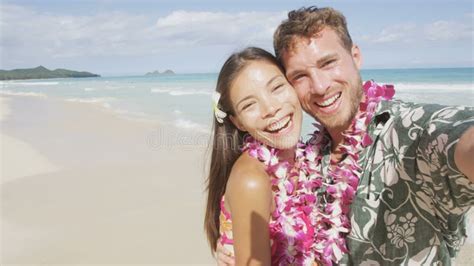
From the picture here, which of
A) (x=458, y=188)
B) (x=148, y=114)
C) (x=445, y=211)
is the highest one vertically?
(x=458, y=188)

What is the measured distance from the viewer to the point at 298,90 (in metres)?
2.84

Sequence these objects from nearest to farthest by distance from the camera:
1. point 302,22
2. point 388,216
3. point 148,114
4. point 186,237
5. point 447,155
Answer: point 447,155, point 388,216, point 302,22, point 186,237, point 148,114

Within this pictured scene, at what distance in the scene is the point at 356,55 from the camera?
115 inches

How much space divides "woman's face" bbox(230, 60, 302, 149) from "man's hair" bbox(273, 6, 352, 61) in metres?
0.18

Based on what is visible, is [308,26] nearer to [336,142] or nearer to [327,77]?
[327,77]

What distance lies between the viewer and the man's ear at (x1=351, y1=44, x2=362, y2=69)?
2.89 m

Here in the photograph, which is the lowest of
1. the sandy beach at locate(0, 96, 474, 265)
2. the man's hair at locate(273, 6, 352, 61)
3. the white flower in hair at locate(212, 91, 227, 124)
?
the sandy beach at locate(0, 96, 474, 265)

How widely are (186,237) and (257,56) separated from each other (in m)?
3.35

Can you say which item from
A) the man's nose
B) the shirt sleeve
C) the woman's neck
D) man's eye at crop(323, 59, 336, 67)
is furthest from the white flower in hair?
the shirt sleeve

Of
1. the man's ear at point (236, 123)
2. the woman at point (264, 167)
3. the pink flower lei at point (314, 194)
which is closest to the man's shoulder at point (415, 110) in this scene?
the pink flower lei at point (314, 194)

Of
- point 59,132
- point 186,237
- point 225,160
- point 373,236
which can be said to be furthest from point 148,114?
point 373,236

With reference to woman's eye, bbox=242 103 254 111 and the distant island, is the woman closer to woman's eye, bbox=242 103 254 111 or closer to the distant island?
woman's eye, bbox=242 103 254 111

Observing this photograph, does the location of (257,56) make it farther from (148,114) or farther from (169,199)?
(148,114)

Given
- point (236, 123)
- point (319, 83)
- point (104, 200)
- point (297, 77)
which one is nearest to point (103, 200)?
point (104, 200)
